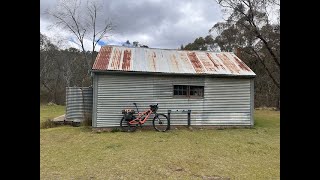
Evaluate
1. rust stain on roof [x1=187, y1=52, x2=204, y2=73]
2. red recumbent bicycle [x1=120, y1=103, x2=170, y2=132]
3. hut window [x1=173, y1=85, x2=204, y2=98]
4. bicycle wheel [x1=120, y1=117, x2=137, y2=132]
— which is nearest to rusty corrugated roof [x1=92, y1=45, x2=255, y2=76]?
rust stain on roof [x1=187, y1=52, x2=204, y2=73]

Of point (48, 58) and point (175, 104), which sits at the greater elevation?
point (48, 58)

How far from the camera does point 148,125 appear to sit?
1129 centimetres

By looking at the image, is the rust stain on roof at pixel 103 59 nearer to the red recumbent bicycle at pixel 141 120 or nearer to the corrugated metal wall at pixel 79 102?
the corrugated metal wall at pixel 79 102

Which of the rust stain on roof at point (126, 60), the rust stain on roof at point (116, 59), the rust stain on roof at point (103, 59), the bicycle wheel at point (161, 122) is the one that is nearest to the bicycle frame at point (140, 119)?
the bicycle wheel at point (161, 122)

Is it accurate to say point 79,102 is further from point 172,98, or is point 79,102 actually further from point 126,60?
point 172,98

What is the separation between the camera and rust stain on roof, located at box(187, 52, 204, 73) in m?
12.0

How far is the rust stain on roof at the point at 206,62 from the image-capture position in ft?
40.2

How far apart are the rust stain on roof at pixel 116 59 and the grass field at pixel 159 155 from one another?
9.87 ft

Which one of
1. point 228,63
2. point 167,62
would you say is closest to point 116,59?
point 167,62

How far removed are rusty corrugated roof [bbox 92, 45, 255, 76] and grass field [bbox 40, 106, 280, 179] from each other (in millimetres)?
2969

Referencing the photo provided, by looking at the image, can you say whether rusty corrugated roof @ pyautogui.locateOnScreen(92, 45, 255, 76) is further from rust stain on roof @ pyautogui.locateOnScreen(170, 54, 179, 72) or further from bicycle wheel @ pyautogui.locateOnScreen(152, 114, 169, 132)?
bicycle wheel @ pyautogui.locateOnScreen(152, 114, 169, 132)
